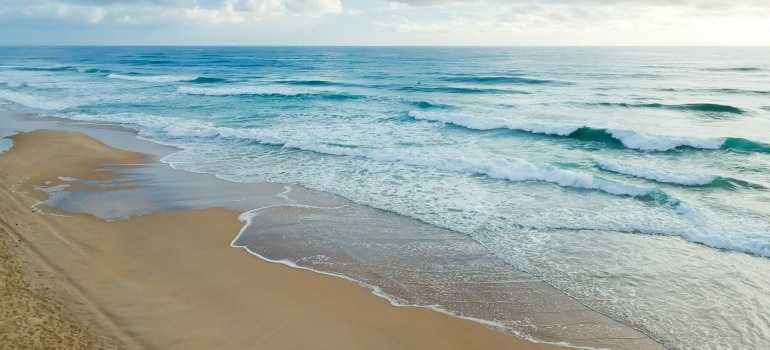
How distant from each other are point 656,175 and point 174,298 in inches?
489

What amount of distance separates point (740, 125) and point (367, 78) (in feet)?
99.9

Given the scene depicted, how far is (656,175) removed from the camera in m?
13.2

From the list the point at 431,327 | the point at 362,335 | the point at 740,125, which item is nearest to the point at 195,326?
the point at 362,335

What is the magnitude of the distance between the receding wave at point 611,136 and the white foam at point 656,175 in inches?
133

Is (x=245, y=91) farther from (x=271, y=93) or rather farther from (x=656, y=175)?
(x=656, y=175)

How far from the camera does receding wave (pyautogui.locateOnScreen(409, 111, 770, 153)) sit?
1675 cm

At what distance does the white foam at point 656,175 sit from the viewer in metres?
12.6

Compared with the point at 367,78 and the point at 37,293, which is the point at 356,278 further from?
the point at 367,78

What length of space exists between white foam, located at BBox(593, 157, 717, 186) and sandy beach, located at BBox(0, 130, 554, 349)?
927 cm

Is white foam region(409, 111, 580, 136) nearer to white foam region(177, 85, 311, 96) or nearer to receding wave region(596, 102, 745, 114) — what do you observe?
receding wave region(596, 102, 745, 114)

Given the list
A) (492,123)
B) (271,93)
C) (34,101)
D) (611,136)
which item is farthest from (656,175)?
(34,101)

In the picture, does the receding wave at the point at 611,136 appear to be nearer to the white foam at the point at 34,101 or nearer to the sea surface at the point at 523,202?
the sea surface at the point at 523,202

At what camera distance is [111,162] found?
47.0 feet

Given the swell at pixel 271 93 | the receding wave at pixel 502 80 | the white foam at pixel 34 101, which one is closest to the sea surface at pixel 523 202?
the white foam at pixel 34 101
